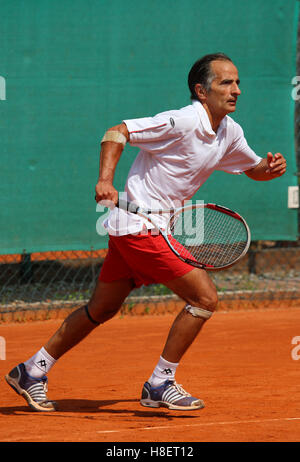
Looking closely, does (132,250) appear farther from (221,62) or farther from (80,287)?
(80,287)

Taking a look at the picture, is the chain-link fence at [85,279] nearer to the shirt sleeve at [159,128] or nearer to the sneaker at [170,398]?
the sneaker at [170,398]

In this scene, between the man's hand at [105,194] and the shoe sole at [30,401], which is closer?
the man's hand at [105,194]

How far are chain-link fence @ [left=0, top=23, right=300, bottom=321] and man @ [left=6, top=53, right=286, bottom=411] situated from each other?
2599 mm

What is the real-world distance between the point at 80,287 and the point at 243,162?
307cm

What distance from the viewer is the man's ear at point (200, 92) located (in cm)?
382

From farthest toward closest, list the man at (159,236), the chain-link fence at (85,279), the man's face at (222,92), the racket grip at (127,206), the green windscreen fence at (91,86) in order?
the chain-link fence at (85,279), the green windscreen fence at (91,86), the man's face at (222,92), the man at (159,236), the racket grip at (127,206)

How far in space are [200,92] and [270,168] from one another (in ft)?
1.83

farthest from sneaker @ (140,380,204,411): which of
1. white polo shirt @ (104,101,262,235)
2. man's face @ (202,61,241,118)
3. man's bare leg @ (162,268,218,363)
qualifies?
man's face @ (202,61,241,118)

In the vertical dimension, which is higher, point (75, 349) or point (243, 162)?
point (243, 162)

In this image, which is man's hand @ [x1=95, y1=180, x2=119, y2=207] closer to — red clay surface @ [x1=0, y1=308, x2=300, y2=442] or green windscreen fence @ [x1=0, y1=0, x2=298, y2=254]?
red clay surface @ [x1=0, y1=308, x2=300, y2=442]

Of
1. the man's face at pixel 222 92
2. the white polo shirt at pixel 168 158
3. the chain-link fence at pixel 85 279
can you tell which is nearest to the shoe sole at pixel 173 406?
the white polo shirt at pixel 168 158

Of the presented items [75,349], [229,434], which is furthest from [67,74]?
[229,434]

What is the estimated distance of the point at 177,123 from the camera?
3617 millimetres

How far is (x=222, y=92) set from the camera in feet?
12.4
